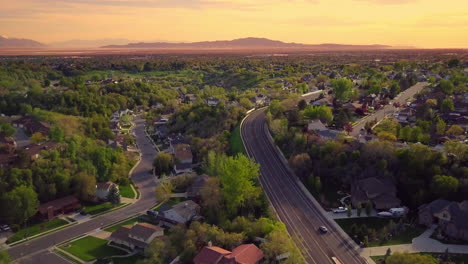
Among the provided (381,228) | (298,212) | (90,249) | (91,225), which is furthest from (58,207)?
(381,228)

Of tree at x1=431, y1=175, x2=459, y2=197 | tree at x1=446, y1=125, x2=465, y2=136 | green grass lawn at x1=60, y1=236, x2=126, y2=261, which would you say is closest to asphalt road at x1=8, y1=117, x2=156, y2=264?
green grass lawn at x1=60, y1=236, x2=126, y2=261

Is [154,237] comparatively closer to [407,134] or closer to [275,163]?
[275,163]

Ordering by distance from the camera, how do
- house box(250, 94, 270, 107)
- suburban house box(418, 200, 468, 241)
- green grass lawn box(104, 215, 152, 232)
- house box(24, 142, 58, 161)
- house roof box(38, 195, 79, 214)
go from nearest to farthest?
suburban house box(418, 200, 468, 241) < green grass lawn box(104, 215, 152, 232) < house roof box(38, 195, 79, 214) < house box(24, 142, 58, 161) < house box(250, 94, 270, 107)

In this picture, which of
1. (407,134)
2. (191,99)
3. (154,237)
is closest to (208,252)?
(154,237)

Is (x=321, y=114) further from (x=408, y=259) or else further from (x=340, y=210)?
(x=408, y=259)

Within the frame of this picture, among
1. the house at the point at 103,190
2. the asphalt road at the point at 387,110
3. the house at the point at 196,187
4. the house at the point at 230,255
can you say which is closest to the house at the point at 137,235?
the house at the point at 230,255

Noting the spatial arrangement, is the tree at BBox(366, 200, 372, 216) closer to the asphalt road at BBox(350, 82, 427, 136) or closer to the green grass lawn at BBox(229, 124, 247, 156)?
the asphalt road at BBox(350, 82, 427, 136)
